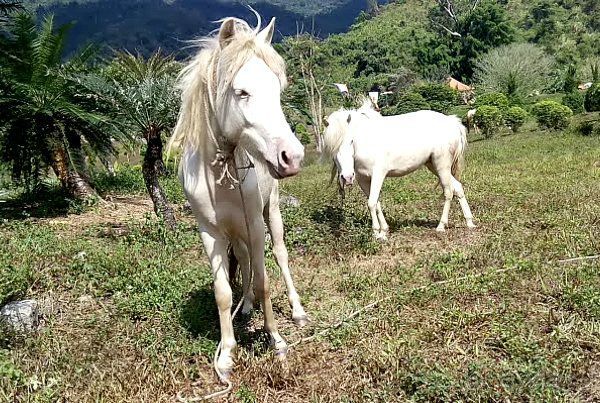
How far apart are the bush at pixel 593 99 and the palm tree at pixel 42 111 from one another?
25647mm

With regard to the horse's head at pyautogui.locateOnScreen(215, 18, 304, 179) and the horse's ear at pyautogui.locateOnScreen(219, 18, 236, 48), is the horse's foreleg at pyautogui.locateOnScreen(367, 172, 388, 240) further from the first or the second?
the horse's ear at pyautogui.locateOnScreen(219, 18, 236, 48)

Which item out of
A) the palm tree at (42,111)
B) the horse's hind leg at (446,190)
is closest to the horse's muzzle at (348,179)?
the horse's hind leg at (446,190)

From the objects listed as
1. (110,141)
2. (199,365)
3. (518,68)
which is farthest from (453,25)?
(199,365)

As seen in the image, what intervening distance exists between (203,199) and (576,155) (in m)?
12.3

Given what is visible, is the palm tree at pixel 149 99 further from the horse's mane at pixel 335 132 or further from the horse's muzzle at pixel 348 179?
the horse's muzzle at pixel 348 179

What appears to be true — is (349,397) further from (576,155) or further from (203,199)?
(576,155)

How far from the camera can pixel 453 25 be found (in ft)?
280

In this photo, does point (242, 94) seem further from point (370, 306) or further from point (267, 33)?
point (370, 306)

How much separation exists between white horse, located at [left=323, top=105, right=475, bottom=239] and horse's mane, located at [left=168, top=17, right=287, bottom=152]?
12.8ft

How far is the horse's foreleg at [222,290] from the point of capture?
3.65m

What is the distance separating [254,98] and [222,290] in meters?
1.38

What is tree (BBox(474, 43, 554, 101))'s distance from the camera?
4240 cm

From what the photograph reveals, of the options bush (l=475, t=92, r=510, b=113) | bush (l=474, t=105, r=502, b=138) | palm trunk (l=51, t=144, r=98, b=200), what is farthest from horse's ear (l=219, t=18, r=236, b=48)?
bush (l=475, t=92, r=510, b=113)

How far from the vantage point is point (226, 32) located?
10.1 ft
